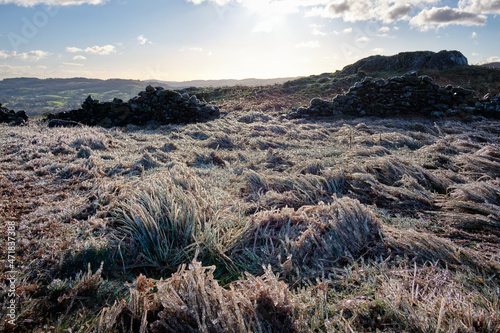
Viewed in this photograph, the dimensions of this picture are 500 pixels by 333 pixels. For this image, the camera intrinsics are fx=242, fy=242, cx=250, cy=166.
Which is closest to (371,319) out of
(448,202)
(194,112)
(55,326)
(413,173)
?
(55,326)

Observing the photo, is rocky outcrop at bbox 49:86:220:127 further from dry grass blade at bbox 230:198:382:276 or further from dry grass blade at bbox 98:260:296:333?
dry grass blade at bbox 98:260:296:333

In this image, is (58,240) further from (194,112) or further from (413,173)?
(194,112)

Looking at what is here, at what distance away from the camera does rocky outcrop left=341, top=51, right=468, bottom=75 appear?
25047mm

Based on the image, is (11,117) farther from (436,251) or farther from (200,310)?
(436,251)

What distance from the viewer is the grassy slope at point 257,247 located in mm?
1431

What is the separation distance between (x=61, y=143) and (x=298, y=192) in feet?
19.0

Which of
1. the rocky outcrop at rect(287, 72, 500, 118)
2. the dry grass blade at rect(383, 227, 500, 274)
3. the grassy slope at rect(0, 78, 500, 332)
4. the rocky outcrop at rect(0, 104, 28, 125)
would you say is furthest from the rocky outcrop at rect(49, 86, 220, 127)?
the dry grass blade at rect(383, 227, 500, 274)

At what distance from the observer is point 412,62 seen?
2631 centimetres

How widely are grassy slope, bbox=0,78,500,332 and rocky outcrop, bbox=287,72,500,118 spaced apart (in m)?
7.42

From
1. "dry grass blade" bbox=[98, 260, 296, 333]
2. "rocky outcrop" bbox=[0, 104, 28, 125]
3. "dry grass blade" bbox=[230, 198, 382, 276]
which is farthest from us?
"rocky outcrop" bbox=[0, 104, 28, 125]

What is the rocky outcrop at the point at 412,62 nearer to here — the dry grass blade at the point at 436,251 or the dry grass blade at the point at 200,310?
the dry grass blade at the point at 436,251

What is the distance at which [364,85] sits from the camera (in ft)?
38.9

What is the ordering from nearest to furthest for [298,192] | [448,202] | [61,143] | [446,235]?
[446,235], [448,202], [298,192], [61,143]

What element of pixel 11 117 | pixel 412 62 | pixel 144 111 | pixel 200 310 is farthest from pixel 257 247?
pixel 412 62
